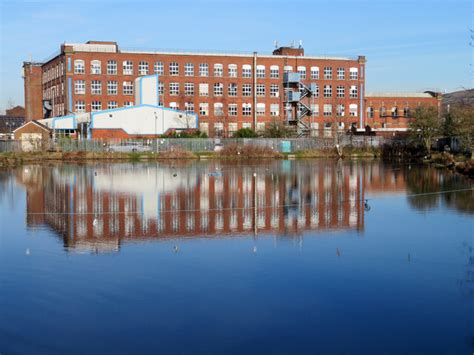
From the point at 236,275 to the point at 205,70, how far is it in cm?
6758

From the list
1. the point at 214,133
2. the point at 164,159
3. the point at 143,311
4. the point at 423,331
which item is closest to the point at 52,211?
the point at 143,311

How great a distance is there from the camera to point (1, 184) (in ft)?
119

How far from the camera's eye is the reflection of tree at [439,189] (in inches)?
1038

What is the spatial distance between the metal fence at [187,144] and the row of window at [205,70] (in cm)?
1228

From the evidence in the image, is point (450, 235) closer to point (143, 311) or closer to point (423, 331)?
point (423, 331)

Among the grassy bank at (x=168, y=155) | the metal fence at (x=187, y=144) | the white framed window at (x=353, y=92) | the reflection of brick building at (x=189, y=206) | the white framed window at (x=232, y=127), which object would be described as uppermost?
the white framed window at (x=353, y=92)

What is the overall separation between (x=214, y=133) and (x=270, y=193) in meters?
49.7

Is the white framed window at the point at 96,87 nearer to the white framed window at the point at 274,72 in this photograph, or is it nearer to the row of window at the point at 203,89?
the row of window at the point at 203,89

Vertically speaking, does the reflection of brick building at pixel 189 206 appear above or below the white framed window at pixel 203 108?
below

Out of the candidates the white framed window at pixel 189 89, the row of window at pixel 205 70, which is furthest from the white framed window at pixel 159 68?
the white framed window at pixel 189 89

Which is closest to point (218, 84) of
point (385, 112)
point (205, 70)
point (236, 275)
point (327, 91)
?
point (205, 70)

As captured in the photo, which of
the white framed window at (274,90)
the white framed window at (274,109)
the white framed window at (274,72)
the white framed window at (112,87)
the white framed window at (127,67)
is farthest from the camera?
the white framed window at (274,109)

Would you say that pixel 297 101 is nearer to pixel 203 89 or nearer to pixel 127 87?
pixel 203 89

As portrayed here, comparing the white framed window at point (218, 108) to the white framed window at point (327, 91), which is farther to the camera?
the white framed window at point (327, 91)
